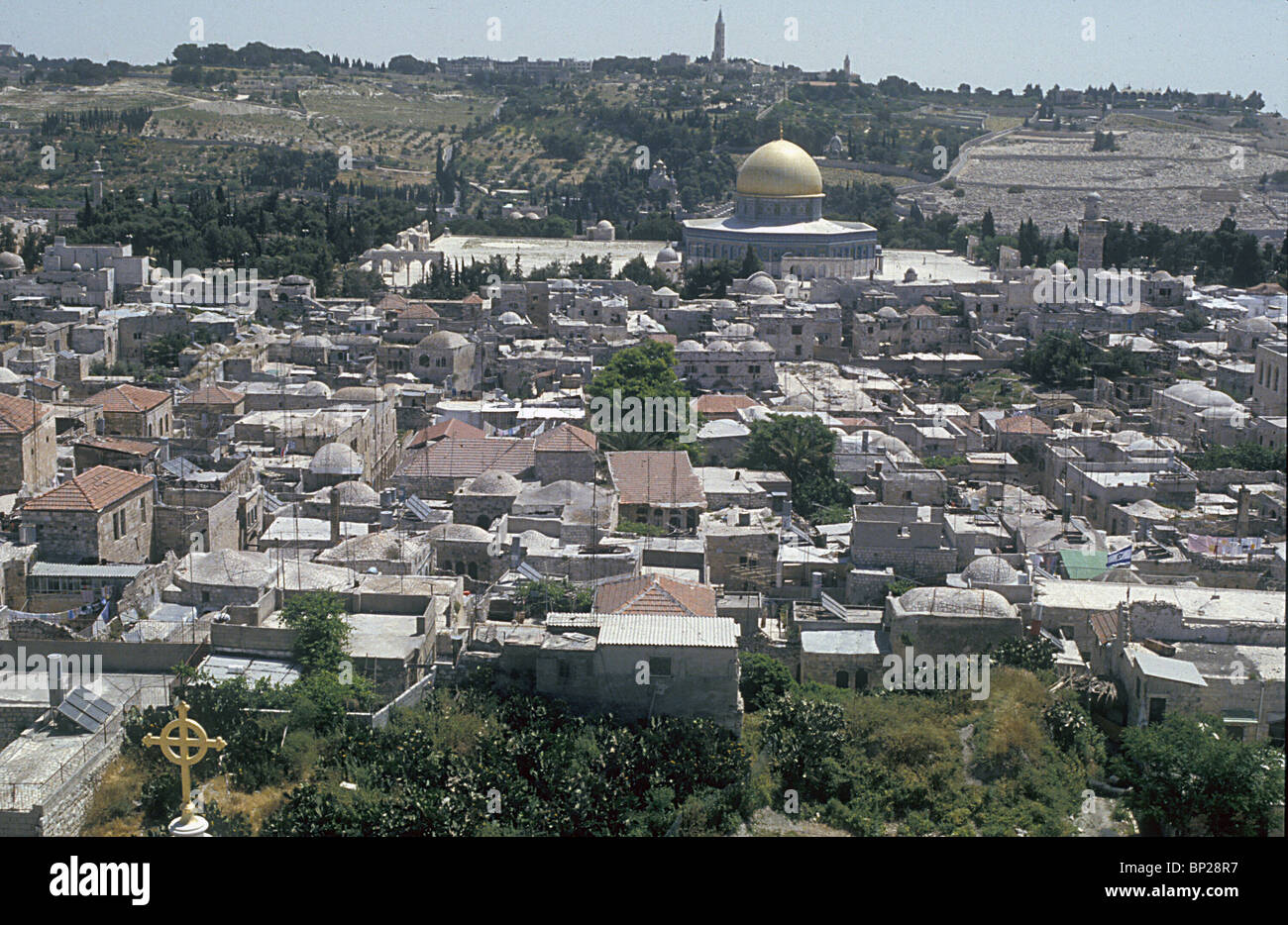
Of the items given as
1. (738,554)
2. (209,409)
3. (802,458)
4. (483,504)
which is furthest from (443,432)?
(738,554)

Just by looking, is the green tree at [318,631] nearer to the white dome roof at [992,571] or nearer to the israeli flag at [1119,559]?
the white dome roof at [992,571]

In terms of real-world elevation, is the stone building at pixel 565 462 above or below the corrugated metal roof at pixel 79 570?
above

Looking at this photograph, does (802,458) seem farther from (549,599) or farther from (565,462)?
(549,599)

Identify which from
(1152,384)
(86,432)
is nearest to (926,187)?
(1152,384)

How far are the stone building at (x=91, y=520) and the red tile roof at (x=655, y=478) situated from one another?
4.61 m

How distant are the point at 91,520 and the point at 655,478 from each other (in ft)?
19.0

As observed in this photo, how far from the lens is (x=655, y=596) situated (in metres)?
10.2

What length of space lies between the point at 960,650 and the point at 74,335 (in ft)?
58.6

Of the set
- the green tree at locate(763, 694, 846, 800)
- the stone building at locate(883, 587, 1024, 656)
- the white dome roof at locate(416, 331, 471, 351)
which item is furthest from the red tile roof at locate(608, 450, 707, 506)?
the white dome roof at locate(416, 331, 471, 351)

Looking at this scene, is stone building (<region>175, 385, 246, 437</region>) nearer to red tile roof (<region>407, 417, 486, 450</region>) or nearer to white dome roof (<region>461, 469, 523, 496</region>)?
red tile roof (<region>407, 417, 486, 450</region>)

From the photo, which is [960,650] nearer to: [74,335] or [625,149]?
[74,335]

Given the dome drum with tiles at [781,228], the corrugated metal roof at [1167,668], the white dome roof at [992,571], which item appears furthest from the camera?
the dome drum with tiles at [781,228]

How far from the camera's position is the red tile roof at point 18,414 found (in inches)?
544

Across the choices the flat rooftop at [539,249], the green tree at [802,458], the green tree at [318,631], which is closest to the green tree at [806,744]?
the green tree at [318,631]
